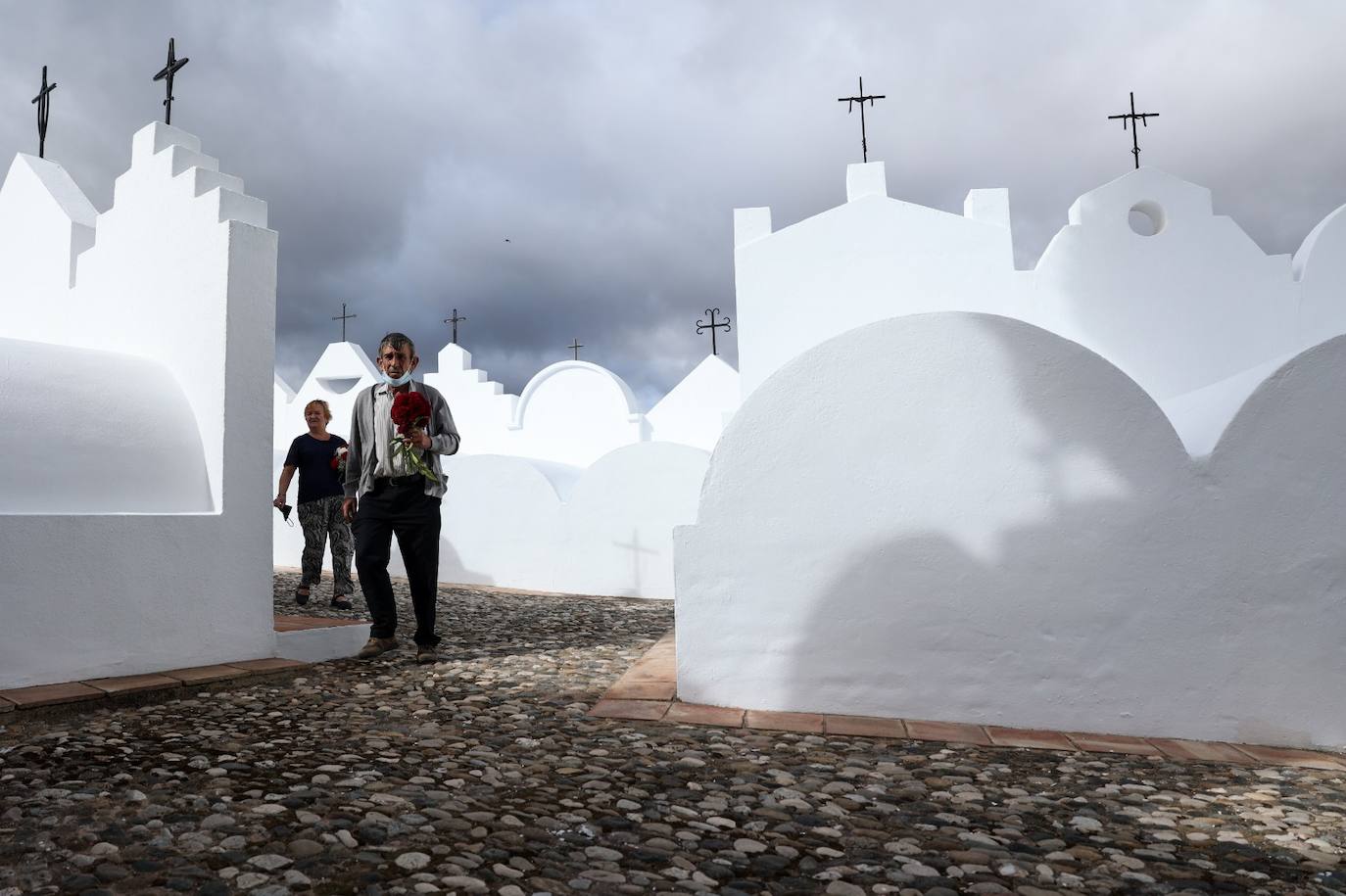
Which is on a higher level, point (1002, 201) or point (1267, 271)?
point (1002, 201)

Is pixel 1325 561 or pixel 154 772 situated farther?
pixel 1325 561

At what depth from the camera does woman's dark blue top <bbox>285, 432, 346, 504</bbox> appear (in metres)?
6.27

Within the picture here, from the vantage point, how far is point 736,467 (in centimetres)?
371

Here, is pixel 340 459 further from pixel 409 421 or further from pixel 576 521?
pixel 576 521

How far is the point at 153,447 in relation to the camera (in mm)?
4082

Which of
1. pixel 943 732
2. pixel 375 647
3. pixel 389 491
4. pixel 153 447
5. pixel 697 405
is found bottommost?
pixel 943 732

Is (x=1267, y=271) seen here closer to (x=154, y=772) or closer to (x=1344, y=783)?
(x=1344, y=783)

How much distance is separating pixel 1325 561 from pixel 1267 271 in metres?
4.46

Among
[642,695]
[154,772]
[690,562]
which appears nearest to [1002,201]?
[690,562]

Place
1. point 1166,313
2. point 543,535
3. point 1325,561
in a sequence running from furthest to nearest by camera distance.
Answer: point 543,535, point 1166,313, point 1325,561

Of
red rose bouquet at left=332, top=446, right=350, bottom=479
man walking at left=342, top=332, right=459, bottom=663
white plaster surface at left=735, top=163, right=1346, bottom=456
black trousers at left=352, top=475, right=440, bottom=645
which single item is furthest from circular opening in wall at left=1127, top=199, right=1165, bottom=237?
red rose bouquet at left=332, top=446, right=350, bottom=479

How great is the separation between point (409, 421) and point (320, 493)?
8.13 feet

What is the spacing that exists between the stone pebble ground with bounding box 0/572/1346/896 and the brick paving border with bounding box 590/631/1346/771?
0.10m

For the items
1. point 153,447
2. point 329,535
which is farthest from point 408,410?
point 329,535
